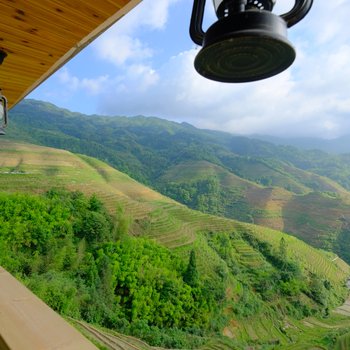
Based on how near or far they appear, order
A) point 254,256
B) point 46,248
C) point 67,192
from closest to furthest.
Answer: point 46,248 → point 67,192 → point 254,256

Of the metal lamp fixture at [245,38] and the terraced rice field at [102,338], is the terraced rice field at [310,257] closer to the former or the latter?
the terraced rice field at [102,338]

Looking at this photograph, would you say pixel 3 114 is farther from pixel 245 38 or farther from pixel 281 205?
pixel 281 205

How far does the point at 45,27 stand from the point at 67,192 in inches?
1016

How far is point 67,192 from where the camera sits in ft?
82.3

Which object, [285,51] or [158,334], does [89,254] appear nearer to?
[158,334]

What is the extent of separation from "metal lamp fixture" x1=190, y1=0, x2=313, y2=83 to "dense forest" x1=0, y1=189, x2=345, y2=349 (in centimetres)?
1166

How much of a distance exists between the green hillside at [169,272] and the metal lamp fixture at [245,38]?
38.2 ft

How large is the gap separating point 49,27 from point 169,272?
63.9 feet

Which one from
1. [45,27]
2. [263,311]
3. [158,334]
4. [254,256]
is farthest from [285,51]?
[254,256]

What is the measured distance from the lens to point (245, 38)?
0.66 m

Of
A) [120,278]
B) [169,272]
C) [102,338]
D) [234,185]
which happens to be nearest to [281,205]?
[234,185]

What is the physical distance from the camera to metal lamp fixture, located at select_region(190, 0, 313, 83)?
26.0 inches

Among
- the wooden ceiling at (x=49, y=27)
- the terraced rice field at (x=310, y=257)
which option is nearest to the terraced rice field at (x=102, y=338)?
the wooden ceiling at (x=49, y=27)

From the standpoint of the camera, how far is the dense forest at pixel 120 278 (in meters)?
14.1
